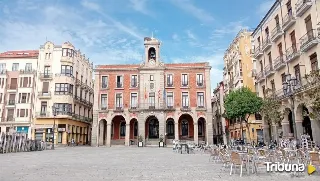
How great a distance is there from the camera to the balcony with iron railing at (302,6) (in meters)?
20.7

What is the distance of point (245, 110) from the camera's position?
30328mm

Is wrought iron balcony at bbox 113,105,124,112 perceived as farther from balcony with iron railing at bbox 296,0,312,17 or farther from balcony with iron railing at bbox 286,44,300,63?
balcony with iron railing at bbox 296,0,312,17

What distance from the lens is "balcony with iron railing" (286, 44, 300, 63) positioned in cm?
2288

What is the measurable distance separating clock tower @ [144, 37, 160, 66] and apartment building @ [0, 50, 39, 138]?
19.0 meters

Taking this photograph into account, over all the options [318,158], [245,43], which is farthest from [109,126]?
[318,158]

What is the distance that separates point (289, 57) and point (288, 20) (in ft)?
10.6

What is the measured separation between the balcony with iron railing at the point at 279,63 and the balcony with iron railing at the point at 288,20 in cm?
282

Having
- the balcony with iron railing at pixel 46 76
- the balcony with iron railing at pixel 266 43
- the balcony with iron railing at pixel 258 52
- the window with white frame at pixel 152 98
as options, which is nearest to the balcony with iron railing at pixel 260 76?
the balcony with iron railing at pixel 258 52

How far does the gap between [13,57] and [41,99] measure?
9.31 meters

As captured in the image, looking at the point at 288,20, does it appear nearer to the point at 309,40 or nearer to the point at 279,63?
the point at 309,40

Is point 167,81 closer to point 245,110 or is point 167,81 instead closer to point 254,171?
point 245,110

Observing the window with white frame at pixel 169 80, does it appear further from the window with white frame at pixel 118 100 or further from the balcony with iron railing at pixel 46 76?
the balcony with iron railing at pixel 46 76

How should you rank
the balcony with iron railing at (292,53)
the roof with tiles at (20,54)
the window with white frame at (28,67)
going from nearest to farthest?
the balcony with iron railing at (292,53) < the window with white frame at (28,67) < the roof with tiles at (20,54)

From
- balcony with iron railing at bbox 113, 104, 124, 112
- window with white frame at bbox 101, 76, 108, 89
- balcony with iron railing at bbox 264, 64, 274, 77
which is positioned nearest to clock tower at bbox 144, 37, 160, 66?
window with white frame at bbox 101, 76, 108, 89
